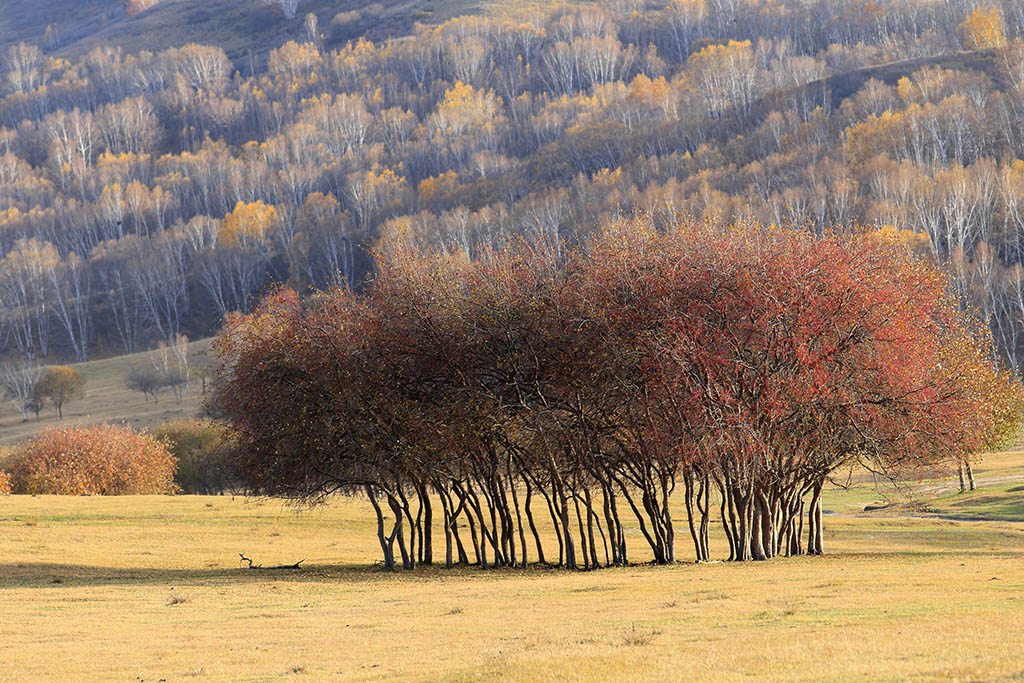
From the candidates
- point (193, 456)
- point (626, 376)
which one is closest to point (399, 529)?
point (626, 376)

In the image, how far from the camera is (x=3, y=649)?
80.3 ft

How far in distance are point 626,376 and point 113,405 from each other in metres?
125

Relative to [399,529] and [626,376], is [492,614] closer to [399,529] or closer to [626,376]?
[626,376]

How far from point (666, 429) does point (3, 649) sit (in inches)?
900

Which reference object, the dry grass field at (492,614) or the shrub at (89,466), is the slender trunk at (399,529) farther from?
the shrub at (89,466)

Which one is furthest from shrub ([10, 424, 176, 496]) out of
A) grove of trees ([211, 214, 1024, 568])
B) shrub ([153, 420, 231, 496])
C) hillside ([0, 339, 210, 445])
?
grove of trees ([211, 214, 1024, 568])

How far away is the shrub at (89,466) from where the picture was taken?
8288 cm

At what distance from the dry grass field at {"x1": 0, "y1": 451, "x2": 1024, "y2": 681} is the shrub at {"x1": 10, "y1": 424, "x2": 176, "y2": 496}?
28979 mm

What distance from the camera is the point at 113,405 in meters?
149

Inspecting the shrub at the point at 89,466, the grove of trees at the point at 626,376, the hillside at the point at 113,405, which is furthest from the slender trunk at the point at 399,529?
the hillside at the point at 113,405

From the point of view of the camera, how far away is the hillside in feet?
442

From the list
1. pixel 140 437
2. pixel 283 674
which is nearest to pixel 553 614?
pixel 283 674

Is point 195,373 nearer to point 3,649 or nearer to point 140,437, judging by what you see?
point 140,437

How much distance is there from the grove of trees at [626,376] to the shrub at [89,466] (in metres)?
41.5
